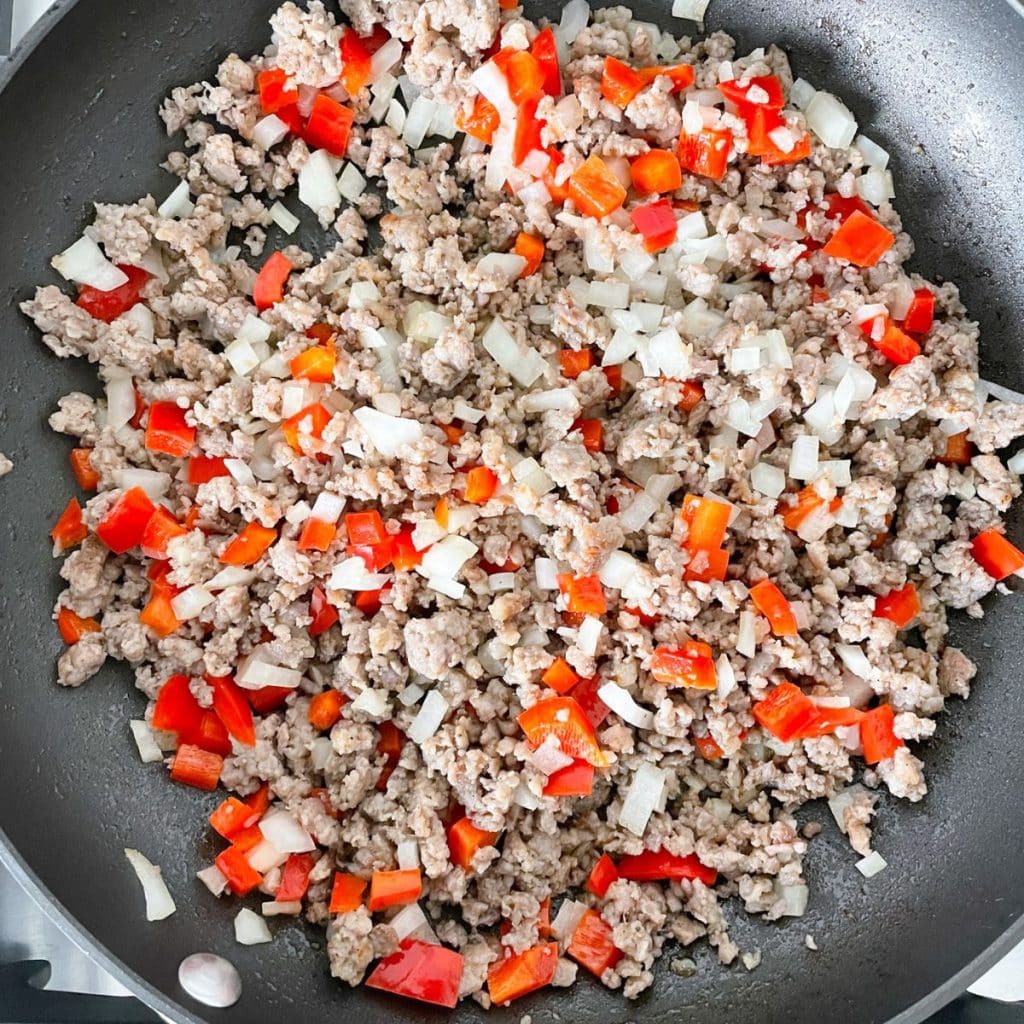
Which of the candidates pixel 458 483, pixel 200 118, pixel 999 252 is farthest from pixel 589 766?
pixel 200 118

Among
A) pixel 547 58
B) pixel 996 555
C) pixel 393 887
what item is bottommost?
pixel 393 887

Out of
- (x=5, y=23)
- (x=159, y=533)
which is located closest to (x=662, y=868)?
(x=159, y=533)

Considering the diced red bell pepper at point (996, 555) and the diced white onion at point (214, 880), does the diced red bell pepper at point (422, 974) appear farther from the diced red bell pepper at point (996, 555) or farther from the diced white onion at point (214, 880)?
the diced red bell pepper at point (996, 555)

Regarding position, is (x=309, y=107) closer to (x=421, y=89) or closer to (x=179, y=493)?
(x=421, y=89)

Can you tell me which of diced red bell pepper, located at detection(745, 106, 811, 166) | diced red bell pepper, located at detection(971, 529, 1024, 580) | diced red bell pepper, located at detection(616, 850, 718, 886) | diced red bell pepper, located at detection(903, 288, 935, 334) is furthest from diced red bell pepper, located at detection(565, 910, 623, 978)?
diced red bell pepper, located at detection(745, 106, 811, 166)

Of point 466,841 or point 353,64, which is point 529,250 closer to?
point 353,64

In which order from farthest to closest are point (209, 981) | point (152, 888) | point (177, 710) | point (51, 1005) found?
point (51, 1005) → point (177, 710) → point (152, 888) → point (209, 981)
